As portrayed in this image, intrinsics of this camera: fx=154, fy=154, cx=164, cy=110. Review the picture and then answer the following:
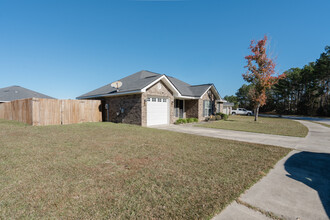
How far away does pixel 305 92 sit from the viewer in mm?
37625

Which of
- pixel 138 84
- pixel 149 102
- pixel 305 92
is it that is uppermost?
pixel 305 92

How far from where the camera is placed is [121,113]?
13.9 metres

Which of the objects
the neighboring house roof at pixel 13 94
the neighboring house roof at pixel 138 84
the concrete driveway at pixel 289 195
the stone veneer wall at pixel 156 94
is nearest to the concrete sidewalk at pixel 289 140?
the concrete driveway at pixel 289 195

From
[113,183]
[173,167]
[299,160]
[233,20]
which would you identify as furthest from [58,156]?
[233,20]

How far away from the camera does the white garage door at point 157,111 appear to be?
43.3 feet

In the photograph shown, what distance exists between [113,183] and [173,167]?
158 cm

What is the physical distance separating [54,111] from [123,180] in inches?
486

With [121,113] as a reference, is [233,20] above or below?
above

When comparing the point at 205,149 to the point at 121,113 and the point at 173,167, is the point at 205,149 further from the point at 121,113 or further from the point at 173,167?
the point at 121,113

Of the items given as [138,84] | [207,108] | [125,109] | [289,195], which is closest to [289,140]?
[289,195]

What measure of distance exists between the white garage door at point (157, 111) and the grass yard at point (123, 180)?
756 cm

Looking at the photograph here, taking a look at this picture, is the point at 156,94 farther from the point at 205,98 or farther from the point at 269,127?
the point at 269,127

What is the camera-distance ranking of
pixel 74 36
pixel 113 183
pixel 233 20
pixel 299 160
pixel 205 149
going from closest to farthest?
pixel 113 183 < pixel 299 160 < pixel 205 149 < pixel 233 20 < pixel 74 36

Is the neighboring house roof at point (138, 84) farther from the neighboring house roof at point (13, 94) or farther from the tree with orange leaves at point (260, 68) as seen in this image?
the neighboring house roof at point (13, 94)
